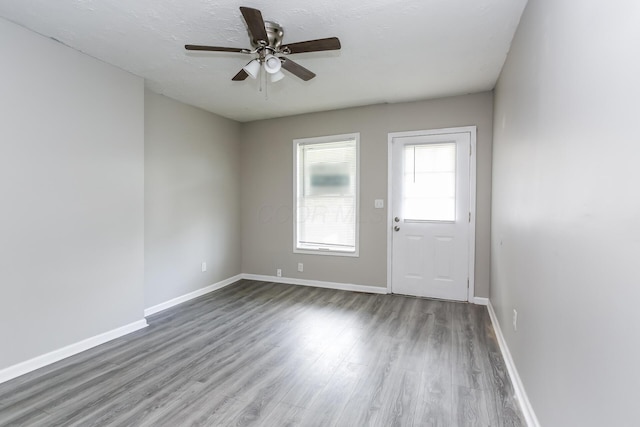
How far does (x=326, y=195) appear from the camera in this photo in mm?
4586

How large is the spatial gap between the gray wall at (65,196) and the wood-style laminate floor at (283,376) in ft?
1.15

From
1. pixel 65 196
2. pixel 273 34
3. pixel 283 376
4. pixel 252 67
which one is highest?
pixel 273 34

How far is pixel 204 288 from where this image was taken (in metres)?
4.32

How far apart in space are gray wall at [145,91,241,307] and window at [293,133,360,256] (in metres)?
1.06

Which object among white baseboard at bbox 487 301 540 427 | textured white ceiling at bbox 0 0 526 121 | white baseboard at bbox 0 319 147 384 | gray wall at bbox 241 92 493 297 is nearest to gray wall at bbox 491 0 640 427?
white baseboard at bbox 487 301 540 427

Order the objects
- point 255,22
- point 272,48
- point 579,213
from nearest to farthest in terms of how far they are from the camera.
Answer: point 579,213
point 255,22
point 272,48

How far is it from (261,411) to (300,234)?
302cm

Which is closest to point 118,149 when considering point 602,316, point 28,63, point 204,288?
point 28,63

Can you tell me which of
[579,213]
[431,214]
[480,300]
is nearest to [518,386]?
[579,213]

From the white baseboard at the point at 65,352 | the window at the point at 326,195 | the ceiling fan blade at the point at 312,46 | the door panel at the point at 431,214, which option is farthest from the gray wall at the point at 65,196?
the door panel at the point at 431,214

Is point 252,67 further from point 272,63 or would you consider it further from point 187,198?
point 187,198

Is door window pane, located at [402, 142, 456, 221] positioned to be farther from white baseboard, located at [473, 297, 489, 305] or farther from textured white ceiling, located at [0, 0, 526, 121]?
white baseboard, located at [473, 297, 489, 305]

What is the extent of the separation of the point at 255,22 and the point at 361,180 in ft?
8.97

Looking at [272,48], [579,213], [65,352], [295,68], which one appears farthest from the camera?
[65,352]
